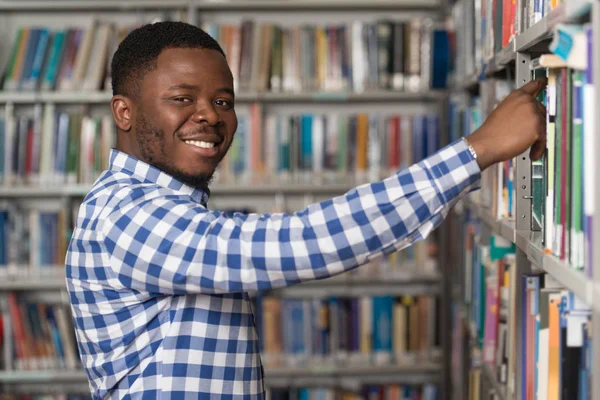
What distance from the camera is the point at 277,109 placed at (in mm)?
3539

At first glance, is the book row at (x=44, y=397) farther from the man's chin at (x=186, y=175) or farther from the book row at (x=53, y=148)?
the man's chin at (x=186, y=175)

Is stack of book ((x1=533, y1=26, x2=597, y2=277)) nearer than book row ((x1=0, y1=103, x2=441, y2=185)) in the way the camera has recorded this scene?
Yes

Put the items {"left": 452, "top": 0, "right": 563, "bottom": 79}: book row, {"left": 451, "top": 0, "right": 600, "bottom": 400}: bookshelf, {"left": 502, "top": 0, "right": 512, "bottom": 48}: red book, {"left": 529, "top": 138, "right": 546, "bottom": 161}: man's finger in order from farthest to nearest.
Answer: {"left": 502, "top": 0, "right": 512, "bottom": 48}: red book
{"left": 452, "top": 0, "right": 563, "bottom": 79}: book row
{"left": 529, "top": 138, "right": 546, "bottom": 161}: man's finger
{"left": 451, "top": 0, "right": 600, "bottom": 400}: bookshelf

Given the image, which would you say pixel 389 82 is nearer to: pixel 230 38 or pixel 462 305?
pixel 230 38

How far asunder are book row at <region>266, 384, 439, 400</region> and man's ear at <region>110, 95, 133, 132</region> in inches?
86.5

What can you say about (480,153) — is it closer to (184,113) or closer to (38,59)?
(184,113)

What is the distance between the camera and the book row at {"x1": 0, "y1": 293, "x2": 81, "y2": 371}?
327 centimetres

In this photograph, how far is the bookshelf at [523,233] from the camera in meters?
0.92

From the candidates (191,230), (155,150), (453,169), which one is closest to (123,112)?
(155,150)

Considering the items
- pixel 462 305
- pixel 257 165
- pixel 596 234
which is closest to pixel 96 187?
pixel 596 234

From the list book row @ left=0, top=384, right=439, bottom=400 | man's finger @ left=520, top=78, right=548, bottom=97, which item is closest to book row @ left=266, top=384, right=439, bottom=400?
book row @ left=0, top=384, right=439, bottom=400

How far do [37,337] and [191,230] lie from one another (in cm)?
251

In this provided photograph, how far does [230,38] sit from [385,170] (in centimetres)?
89

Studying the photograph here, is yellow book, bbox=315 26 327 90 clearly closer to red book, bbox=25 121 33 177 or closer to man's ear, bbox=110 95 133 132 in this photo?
red book, bbox=25 121 33 177
